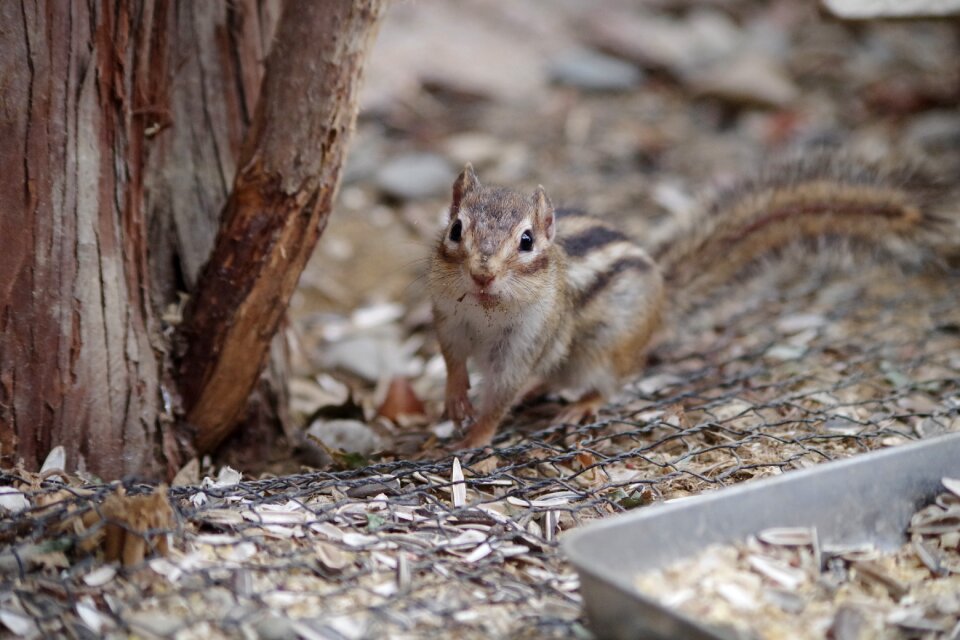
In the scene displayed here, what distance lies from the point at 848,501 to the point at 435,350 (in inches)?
111

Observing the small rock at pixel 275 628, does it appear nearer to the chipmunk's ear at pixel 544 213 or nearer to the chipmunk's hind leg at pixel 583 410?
the chipmunk's ear at pixel 544 213

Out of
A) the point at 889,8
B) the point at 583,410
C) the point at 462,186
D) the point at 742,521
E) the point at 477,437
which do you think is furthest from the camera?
the point at 889,8

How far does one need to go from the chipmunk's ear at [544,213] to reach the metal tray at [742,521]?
1.32 m

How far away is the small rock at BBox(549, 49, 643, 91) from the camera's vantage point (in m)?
7.80

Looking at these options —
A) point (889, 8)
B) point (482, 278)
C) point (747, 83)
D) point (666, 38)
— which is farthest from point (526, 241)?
point (666, 38)

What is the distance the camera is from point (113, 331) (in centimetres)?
309

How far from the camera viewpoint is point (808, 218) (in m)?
4.50

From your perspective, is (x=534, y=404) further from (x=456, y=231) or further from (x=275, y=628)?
(x=275, y=628)

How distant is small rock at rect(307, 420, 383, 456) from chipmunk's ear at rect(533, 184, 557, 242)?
105 cm

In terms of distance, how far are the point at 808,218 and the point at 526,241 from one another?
1.72m

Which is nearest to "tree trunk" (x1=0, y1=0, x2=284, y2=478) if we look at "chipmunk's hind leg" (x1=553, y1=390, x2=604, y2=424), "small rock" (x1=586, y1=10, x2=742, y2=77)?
"chipmunk's hind leg" (x1=553, y1=390, x2=604, y2=424)

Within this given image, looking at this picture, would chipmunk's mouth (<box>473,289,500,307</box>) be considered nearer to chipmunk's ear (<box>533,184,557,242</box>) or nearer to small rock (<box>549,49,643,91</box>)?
chipmunk's ear (<box>533,184,557,242</box>)

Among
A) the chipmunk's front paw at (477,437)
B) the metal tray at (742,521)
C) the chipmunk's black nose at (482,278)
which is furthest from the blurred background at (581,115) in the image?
the metal tray at (742,521)

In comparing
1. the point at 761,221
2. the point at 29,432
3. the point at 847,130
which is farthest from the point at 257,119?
the point at 847,130
